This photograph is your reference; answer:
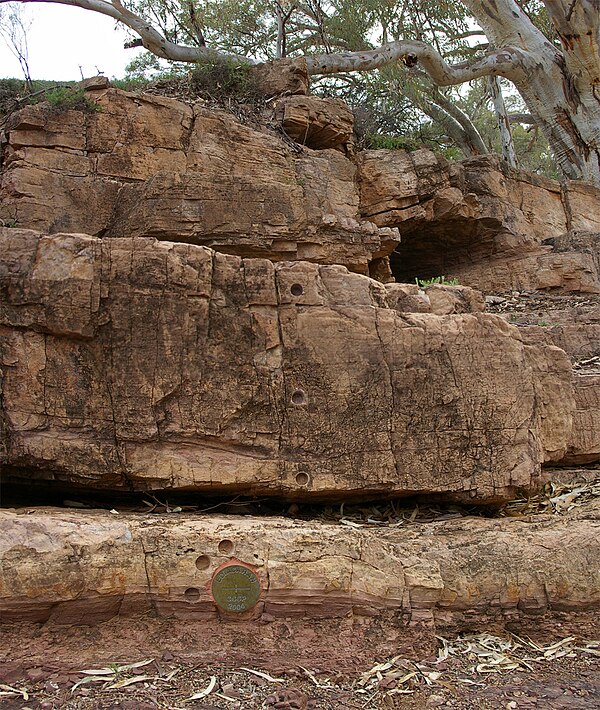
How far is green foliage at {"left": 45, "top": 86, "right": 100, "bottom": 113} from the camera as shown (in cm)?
762

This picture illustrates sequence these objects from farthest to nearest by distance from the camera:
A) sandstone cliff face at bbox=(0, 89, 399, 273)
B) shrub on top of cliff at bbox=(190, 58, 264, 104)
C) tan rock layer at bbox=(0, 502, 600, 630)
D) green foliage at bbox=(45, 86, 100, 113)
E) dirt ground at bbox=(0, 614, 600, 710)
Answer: shrub on top of cliff at bbox=(190, 58, 264, 104) → green foliage at bbox=(45, 86, 100, 113) → sandstone cliff face at bbox=(0, 89, 399, 273) → tan rock layer at bbox=(0, 502, 600, 630) → dirt ground at bbox=(0, 614, 600, 710)

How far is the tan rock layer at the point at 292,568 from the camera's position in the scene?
12.2ft

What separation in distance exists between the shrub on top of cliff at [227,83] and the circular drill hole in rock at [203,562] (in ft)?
23.4

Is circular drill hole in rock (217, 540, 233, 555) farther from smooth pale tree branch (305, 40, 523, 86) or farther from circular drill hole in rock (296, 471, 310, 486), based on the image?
smooth pale tree branch (305, 40, 523, 86)

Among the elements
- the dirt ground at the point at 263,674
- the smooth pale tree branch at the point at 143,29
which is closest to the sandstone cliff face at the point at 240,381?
the dirt ground at the point at 263,674

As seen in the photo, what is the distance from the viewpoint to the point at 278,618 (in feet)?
13.0

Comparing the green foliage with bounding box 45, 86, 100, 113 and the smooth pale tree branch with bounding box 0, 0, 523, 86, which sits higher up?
the smooth pale tree branch with bounding box 0, 0, 523, 86

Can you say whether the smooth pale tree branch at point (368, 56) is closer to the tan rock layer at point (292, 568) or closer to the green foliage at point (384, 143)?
the green foliage at point (384, 143)

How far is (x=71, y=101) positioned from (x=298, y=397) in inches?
194

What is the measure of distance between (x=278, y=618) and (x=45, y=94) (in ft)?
22.1

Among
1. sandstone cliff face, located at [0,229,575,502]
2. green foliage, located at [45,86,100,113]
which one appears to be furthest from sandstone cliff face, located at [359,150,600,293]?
sandstone cliff face, located at [0,229,575,502]

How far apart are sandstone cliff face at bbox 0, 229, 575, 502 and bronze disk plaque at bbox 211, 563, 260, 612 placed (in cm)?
78

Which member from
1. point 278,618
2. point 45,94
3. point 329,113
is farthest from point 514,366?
point 45,94

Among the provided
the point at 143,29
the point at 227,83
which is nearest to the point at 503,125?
the point at 143,29
